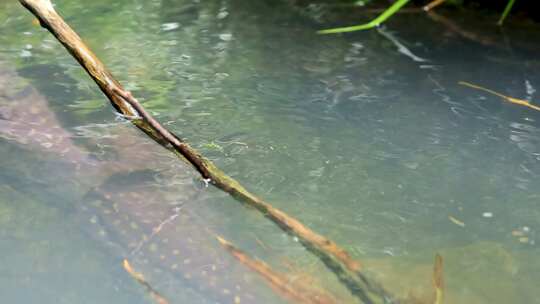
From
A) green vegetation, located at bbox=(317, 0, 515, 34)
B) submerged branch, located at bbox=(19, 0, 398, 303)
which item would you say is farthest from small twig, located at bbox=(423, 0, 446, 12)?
submerged branch, located at bbox=(19, 0, 398, 303)

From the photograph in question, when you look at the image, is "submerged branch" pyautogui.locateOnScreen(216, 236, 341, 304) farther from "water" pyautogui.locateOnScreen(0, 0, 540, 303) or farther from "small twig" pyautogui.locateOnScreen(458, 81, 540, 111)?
"small twig" pyautogui.locateOnScreen(458, 81, 540, 111)

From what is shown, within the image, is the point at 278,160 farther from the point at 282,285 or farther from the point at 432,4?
the point at 432,4

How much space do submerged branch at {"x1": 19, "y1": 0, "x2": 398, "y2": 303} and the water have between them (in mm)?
26

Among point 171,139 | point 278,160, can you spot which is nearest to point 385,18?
point 278,160

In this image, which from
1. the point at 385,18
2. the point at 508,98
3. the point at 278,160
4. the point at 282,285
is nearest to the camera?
the point at 282,285

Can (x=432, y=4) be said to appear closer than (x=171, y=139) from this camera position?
No

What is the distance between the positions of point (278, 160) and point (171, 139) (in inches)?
14.5

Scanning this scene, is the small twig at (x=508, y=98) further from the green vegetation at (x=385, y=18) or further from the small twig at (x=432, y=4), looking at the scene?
the small twig at (x=432, y=4)

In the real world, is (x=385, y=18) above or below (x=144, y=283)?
above

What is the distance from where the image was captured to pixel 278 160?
1.34 metres

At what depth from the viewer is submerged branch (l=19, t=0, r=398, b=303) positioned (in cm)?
101

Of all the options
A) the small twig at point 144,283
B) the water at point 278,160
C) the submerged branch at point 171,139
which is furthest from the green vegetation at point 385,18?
the small twig at point 144,283

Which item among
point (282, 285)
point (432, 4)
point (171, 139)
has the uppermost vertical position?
point (171, 139)

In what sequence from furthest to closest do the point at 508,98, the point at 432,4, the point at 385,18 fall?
1. the point at 432,4
2. the point at 385,18
3. the point at 508,98
